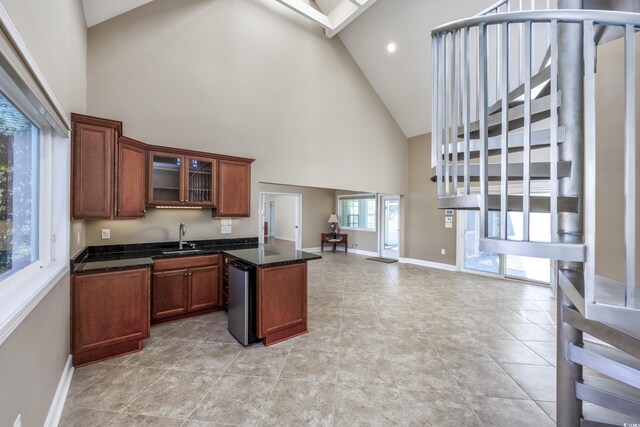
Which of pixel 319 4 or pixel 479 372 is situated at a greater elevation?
pixel 319 4

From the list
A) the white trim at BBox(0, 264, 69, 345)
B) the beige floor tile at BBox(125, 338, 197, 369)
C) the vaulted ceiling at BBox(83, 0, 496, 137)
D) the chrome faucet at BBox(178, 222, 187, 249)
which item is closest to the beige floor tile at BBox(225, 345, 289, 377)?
the beige floor tile at BBox(125, 338, 197, 369)

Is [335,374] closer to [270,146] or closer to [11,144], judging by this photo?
[11,144]

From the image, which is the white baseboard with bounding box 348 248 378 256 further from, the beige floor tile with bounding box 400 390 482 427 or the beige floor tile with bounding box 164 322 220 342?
the beige floor tile with bounding box 400 390 482 427

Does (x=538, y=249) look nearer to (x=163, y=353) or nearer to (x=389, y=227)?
(x=163, y=353)

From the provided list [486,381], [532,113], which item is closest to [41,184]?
[532,113]

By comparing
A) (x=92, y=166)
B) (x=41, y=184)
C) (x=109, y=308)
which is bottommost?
(x=109, y=308)

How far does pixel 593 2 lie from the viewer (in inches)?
70.8

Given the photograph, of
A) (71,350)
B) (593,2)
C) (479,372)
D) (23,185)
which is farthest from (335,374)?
(593,2)

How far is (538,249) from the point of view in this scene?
1240mm

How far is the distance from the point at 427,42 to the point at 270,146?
3.38 meters

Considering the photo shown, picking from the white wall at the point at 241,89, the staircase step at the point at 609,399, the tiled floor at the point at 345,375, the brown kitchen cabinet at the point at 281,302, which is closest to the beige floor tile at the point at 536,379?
the tiled floor at the point at 345,375

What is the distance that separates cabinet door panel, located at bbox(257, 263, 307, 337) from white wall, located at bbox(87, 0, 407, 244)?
1592mm

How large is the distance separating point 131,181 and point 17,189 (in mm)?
1379

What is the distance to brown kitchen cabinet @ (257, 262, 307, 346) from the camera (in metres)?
2.65
